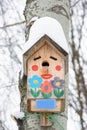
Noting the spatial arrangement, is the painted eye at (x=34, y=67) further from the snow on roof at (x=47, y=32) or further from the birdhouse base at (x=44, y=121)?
the birdhouse base at (x=44, y=121)

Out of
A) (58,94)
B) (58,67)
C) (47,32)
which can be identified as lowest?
(58,94)

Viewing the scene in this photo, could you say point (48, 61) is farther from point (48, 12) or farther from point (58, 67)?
point (48, 12)

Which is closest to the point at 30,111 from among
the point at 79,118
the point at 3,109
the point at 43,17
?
the point at 43,17

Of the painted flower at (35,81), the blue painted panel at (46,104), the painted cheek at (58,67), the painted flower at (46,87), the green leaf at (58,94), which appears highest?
the painted cheek at (58,67)

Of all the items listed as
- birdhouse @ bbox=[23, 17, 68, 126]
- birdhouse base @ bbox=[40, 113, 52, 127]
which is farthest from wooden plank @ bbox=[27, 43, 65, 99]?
birdhouse base @ bbox=[40, 113, 52, 127]

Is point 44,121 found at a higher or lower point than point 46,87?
lower

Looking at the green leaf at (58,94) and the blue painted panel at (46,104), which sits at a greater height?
the green leaf at (58,94)

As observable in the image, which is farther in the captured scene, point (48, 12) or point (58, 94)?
point (48, 12)

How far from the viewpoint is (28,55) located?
69.3 inches

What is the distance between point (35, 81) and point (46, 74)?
0.05 metres

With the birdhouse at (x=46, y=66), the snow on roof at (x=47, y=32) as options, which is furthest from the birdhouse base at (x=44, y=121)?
the snow on roof at (x=47, y=32)

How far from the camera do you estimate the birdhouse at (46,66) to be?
1.74 metres

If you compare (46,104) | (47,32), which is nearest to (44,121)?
(46,104)

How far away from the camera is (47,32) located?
5.76ft
